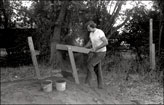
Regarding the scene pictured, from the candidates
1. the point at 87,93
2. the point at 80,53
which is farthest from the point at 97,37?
the point at 80,53

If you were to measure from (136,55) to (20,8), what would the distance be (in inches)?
233

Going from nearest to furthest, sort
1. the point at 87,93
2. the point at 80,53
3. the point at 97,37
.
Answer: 1. the point at 87,93
2. the point at 97,37
3. the point at 80,53

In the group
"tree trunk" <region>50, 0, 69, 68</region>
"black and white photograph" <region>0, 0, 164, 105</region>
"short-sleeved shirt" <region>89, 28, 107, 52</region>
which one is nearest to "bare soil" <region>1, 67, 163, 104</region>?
"black and white photograph" <region>0, 0, 164, 105</region>

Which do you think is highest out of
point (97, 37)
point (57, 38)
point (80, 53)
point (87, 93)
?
point (97, 37)

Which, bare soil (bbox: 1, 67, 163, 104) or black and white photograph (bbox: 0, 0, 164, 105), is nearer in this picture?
bare soil (bbox: 1, 67, 163, 104)

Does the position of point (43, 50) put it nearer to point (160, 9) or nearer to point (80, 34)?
point (80, 34)

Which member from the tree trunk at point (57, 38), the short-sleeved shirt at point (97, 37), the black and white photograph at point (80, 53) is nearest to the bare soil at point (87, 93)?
the black and white photograph at point (80, 53)

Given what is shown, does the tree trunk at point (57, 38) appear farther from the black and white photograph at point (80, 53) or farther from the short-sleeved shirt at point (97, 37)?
the short-sleeved shirt at point (97, 37)

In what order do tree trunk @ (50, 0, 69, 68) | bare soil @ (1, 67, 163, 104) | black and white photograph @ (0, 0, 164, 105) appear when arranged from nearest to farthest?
bare soil @ (1, 67, 163, 104)
black and white photograph @ (0, 0, 164, 105)
tree trunk @ (50, 0, 69, 68)

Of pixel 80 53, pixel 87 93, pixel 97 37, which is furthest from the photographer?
pixel 80 53

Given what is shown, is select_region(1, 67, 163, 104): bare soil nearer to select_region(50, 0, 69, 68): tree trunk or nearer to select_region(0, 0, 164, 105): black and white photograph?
select_region(0, 0, 164, 105): black and white photograph

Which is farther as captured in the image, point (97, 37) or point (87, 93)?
point (97, 37)

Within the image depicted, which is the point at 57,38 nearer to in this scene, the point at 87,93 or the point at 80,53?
the point at 80,53

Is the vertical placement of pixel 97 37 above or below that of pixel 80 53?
above
